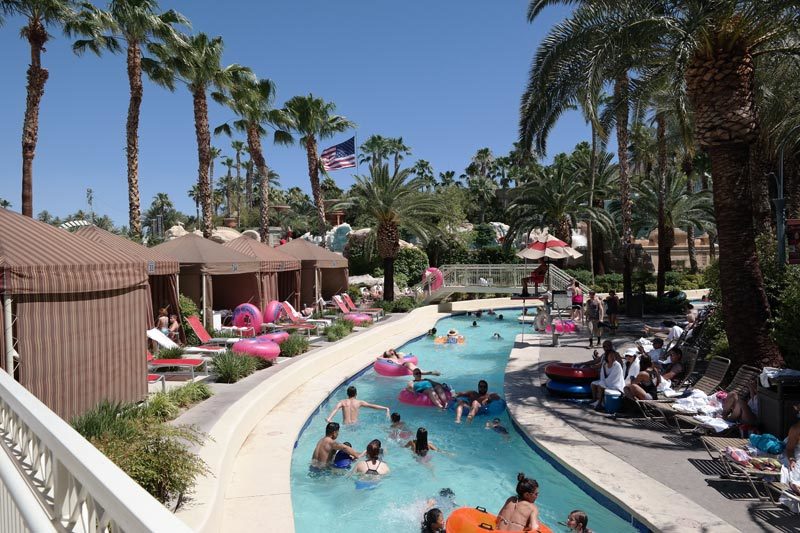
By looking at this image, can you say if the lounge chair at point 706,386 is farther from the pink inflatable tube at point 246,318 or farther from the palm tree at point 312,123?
the palm tree at point 312,123

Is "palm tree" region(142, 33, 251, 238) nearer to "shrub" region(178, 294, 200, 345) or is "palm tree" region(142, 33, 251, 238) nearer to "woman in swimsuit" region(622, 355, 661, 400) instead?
"shrub" region(178, 294, 200, 345)

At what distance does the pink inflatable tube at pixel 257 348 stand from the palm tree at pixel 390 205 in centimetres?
1408

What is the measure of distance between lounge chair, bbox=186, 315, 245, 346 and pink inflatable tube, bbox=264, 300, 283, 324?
337 centimetres

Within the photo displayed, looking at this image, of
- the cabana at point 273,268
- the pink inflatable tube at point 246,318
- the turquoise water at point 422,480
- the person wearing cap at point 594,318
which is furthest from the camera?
the cabana at point 273,268

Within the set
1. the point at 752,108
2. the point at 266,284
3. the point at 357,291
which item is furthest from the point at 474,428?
the point at 357,291

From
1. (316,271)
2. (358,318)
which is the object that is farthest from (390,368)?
(316,271)

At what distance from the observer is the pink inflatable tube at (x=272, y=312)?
63.5 ft

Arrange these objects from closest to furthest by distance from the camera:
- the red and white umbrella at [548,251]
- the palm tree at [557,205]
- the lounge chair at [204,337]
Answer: the lounge chair at [204,337] → the red and white umbrella at [548,251] → the palm tree at [557,205]

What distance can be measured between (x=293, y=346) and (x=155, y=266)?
426 cm

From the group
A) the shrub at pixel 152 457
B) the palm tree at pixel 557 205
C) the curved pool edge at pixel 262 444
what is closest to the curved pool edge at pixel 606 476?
the curved pool edge at pixel 262 444

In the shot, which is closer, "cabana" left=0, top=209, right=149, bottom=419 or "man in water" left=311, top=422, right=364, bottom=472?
"cabana" left=0, top=209, right=149, bottom=419

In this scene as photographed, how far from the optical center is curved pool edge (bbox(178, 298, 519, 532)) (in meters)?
6.21

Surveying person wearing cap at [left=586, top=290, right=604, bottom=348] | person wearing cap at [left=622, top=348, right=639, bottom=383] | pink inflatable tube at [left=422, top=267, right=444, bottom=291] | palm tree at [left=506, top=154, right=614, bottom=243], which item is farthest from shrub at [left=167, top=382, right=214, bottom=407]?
palm tree at [left=506, top=154, right=614, bottom=243]

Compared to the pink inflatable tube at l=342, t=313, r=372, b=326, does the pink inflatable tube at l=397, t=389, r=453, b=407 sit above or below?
below
